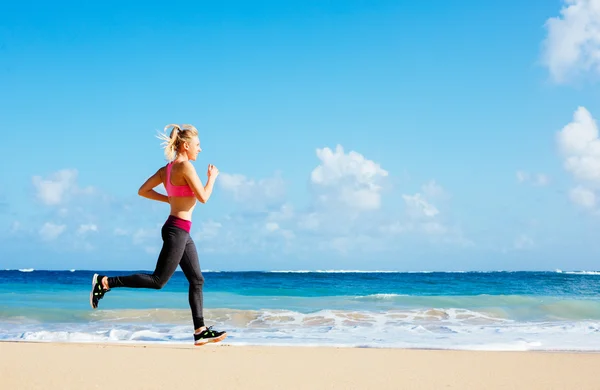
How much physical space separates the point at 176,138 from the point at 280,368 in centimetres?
196

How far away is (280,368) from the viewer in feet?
13.9

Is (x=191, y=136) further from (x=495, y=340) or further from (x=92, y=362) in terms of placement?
(x=495, y=340)

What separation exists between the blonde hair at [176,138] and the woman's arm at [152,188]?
0.53ft

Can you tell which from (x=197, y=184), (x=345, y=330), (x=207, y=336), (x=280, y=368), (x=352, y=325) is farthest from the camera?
(x=352, y=325)

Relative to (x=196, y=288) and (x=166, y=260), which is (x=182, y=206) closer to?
(x=166, y=260)

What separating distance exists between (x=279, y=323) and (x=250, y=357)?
16.6 ft

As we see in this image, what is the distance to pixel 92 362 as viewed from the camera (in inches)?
171

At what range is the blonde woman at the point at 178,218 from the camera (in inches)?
181

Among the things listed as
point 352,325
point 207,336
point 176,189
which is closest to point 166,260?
point 176,189

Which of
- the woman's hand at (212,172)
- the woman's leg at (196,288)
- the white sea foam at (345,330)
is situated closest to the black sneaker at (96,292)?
the woman's leg at (196,288)

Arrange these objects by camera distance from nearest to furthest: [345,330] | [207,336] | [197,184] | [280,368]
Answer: [280,368]
[197,184]
[207,336]
[345,330]

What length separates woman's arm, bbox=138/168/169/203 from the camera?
16.2 feet

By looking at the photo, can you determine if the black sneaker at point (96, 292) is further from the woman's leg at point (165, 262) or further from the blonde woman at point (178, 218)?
the woman's leg at point (165, 262)

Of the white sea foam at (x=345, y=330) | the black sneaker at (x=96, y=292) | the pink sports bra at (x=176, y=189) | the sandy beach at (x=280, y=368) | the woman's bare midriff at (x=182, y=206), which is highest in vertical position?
the pink sports bra at (x=176, y=189)
